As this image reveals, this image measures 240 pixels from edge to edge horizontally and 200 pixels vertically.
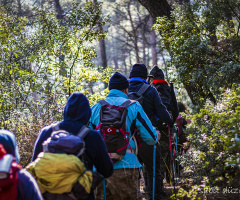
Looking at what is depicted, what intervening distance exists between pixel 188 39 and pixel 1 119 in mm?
4760

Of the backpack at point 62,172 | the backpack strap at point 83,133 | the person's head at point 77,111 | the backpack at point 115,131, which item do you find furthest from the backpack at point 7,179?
the backpack at point 115,131

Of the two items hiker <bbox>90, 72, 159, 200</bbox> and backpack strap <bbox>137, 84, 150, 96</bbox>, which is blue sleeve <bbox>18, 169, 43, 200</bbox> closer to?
hiker <bbox>90, 72, 159, 200</bbox>

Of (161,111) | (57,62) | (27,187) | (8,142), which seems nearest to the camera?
(27,187)

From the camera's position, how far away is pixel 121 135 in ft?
11.2

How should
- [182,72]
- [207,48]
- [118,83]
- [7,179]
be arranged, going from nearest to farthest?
[7,179]
[118,83]
[207,48]
[182,72]

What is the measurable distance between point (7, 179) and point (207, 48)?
230 inches

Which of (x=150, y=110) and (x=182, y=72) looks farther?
(x=182, y=72)

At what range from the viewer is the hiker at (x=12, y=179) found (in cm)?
162

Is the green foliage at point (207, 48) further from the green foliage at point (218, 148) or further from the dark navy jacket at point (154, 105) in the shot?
the green foliage at point (218, 148)

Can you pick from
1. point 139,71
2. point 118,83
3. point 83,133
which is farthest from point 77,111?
point 139,71

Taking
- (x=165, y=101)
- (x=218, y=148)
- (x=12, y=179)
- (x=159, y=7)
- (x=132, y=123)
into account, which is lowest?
(x=218, y=148)

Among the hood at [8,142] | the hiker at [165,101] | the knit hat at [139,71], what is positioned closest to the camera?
the hood at [8,142]

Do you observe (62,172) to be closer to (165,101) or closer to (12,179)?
(12,179)

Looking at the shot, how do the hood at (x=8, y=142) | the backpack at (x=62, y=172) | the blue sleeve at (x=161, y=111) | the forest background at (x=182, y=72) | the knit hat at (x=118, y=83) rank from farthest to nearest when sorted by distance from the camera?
the blue sleeve at (x=161, y=111)
the forest background at (x=182, y=72)
the knit hat at (x=118, y=83)
the backpack at (x=62, y=172)
the hood at (x=8, y=142)
